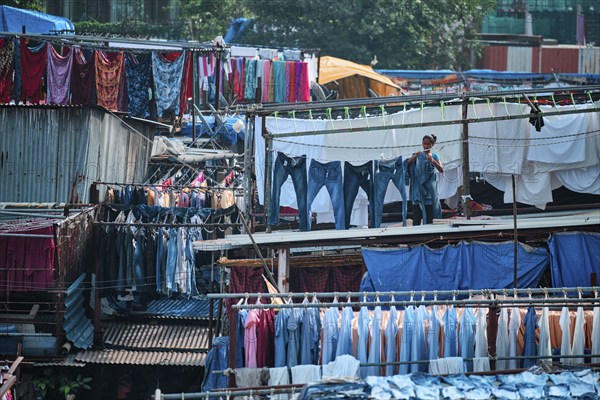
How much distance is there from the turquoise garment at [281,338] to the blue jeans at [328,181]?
5.10 m

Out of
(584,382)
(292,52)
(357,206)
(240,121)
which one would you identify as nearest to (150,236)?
(357,206)

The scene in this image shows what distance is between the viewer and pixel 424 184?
53.3ft

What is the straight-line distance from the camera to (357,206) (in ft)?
56.0

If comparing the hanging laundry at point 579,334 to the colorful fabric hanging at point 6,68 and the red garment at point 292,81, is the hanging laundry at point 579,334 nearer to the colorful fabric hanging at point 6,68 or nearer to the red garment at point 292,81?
the colorful fabric hanging at point 6,68

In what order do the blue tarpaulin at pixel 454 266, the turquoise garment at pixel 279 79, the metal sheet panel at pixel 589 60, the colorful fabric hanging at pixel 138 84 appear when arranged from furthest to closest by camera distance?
the metal sheet panel at pixel 589 60 < the turquoise garment at pixel 279 79 < the colorful fabric hanging at pixel 138 84 < the blue tarpaulin at pixel 454 266

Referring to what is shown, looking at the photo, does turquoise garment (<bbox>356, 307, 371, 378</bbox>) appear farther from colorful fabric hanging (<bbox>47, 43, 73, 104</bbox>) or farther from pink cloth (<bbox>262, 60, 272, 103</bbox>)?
pink cloth (<bbox>262, 60, 272, 103</bbox>)


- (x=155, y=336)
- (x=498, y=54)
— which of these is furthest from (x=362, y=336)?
(x=498, y=54)

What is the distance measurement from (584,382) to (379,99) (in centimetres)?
711

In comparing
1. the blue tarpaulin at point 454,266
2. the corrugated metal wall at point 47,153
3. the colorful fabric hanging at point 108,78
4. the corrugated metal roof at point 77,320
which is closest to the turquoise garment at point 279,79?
the colorful fabric hanging at point 108,78

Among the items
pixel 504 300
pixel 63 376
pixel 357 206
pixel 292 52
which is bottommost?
pixel 63 376

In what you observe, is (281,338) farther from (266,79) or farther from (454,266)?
(266,79)

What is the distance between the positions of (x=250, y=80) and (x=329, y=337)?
768 inches

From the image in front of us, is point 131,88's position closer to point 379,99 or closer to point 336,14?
point 379,99

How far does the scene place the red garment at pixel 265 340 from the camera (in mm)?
11805
